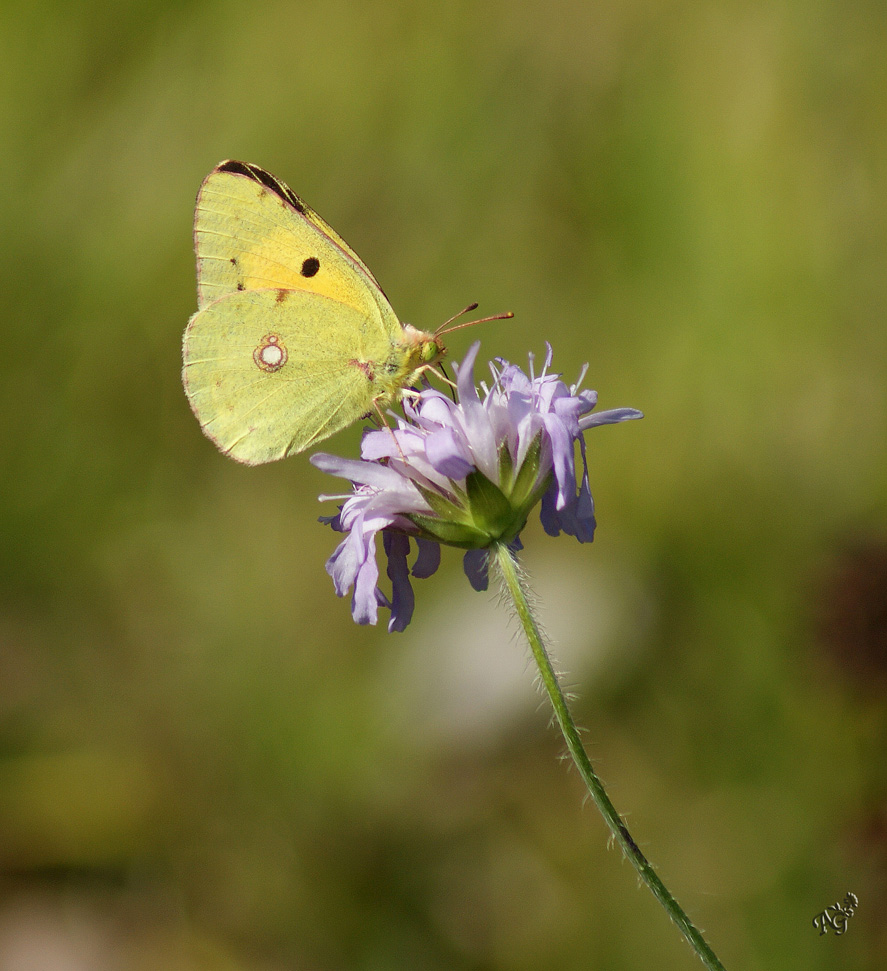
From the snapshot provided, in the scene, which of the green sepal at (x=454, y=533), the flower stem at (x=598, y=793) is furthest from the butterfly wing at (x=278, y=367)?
the flower stem at (x=598, y=793)

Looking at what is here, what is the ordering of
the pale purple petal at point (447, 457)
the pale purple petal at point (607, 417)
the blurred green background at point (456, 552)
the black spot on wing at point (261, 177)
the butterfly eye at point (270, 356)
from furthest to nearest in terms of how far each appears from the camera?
the blurred green background at point (456, 552), the butterfly eye at point (270, 356), the black spot on wing at point (261, 177), the pale purple petal at point (607, 417), the pale purple petal at point (447, 457)

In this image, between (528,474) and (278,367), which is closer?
(528,474)

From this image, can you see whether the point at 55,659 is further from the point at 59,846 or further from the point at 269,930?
the point at 269,930

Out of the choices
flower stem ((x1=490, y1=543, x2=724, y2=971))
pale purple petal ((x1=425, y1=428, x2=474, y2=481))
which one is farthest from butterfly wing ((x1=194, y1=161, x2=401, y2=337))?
flower stem ((x1=490, y1=543, x2=724, y2=971))

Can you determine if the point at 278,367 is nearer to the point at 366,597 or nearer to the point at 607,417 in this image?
the point at 366,597

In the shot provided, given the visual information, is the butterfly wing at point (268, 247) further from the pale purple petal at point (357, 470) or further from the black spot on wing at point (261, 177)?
the pale purple petal at point (357, 470)

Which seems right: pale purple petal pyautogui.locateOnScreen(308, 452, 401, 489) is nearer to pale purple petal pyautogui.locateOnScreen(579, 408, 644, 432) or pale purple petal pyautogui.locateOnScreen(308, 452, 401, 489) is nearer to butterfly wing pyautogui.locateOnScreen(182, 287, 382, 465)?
pale purple petal pyautogui.locateOnScreen(579, 408, 644, 432)

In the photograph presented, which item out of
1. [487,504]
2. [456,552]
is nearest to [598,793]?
[487,504]
